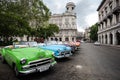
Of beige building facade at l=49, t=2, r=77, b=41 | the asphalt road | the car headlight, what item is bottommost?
the asphalt road

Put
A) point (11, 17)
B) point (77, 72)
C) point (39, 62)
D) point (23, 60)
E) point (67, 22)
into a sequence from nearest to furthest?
point (23, 60) → point (39, 62) → point (77, 72) → point (11, 17) → point (67, 22)

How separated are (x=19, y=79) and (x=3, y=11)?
45.6 ft

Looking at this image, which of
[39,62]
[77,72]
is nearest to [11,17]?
[39,62]

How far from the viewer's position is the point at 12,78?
505cm

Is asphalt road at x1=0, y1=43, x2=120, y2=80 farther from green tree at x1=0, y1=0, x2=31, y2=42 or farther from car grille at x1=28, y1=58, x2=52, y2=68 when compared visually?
green tree at x1=0, y1=0, x2=31, y2=42

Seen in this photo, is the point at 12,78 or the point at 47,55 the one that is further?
the point at 47,55

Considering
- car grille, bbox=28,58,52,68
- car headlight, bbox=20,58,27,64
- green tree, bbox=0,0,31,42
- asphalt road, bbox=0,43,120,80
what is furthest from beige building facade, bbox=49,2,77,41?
car headlight, bbox=20,58,27,64

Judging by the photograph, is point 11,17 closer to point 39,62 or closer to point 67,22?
point 39,62

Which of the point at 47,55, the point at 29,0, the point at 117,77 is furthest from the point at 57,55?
the point at 29,0

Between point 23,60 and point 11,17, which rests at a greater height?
point 11,17

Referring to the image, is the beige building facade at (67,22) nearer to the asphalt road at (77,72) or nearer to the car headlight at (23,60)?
the asphalt road at (77,72)

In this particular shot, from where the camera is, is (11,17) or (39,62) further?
(11,17)

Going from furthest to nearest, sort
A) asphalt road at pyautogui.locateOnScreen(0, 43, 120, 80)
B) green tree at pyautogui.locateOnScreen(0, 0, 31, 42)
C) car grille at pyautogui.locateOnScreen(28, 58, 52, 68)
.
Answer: green tree at pyautogui.locateOnScreen(0, 0, 31, 42) → asphalt road at pyautogui.locateOnScreen(0, 43, 120, 80) → car grille at pyautogui.locateOnScreen(28, 58, 52, 68)

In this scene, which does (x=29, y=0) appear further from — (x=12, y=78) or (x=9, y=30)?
(x=12, y=78)
